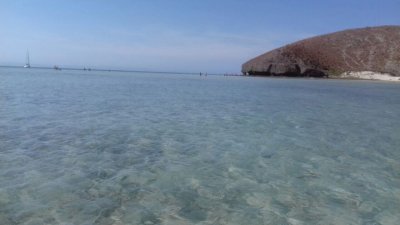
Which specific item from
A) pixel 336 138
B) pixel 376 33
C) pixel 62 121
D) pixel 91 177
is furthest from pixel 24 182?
pixel 376 33

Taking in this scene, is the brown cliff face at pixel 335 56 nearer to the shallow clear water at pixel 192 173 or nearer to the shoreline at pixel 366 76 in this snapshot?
the shoreline at pixel 366 76

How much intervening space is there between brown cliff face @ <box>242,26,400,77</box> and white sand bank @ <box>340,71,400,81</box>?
1345mm

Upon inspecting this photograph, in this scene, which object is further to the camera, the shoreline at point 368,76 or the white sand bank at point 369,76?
the white sand bank at point 369,76

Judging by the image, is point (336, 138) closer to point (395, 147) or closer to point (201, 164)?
point (395, 147)

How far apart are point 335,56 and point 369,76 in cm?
1461

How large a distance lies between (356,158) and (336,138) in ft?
10.5

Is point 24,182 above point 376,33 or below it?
below

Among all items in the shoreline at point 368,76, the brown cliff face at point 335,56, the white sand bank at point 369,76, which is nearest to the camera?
the shoreline at point 368,76

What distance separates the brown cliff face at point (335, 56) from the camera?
95250 mm

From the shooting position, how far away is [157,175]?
8.36 metres

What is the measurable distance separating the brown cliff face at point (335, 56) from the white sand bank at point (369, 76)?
1.35 m

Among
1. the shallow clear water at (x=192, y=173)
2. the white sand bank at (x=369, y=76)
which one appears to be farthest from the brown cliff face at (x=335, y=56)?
the shallow clear water at (x=192, y=173)

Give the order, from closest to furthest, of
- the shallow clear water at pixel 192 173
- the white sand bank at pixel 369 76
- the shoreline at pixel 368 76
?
the shallow clear water at pixel 192 173, the shoreline at pixel 368 76, the white sand bank at pixel 369 76

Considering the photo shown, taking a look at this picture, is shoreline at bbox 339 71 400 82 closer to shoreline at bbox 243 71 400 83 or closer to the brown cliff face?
shoreline at bbox 243 71 400 83
